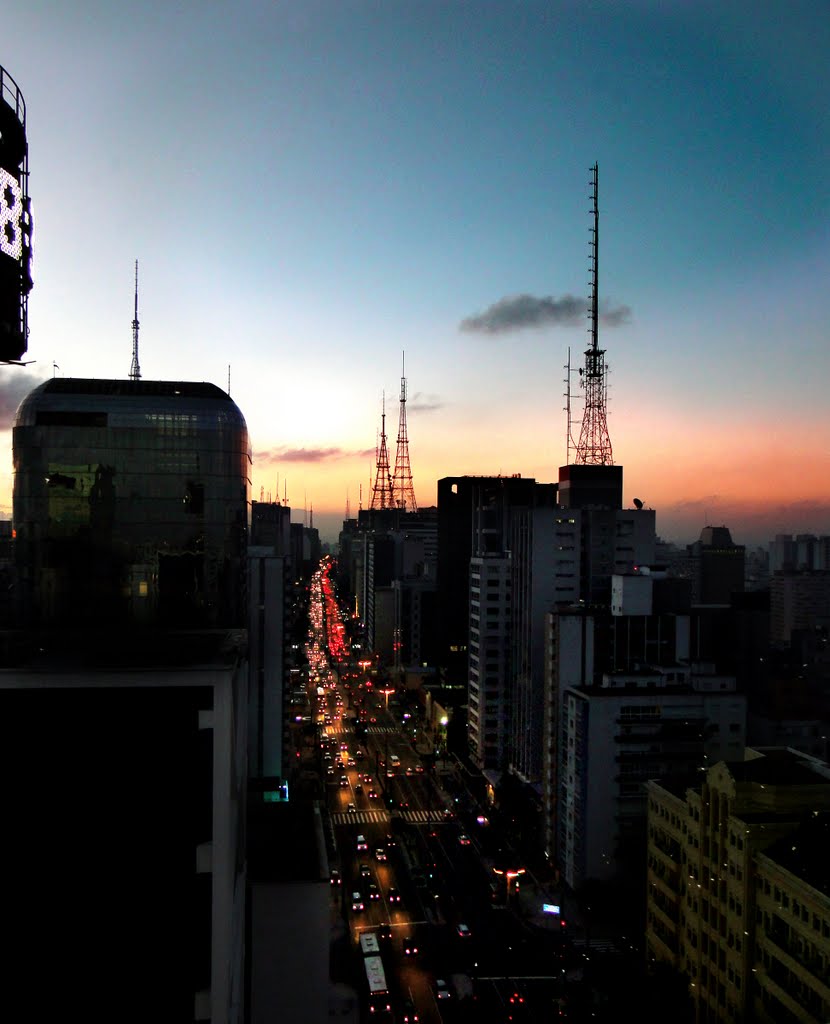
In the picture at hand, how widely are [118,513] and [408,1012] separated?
1386 centimetres

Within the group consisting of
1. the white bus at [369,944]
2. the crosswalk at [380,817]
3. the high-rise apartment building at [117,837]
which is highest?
the high-rise apartment building at [117,837]

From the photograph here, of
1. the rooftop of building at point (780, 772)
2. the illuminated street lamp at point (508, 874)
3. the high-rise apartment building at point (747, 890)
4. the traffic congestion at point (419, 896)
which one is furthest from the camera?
the illuminated street lamp at point (508, 874)

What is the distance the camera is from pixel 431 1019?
19.5 meters

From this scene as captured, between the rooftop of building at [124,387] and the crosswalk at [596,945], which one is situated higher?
the rooftop of building at [124,387]

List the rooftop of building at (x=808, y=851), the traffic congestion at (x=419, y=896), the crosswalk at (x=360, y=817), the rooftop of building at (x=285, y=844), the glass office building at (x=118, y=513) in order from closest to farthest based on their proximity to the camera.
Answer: the rooftop of building at (x=285, y=844) → the glass office building at (x=118, y=513) → the rooftop of building at (x=808, y=851) → the traffic congestion at (x=419, y=896) → the crosswalk at (x=360, y=817)

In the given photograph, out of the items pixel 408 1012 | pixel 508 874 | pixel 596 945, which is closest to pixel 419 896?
pixel 508 874

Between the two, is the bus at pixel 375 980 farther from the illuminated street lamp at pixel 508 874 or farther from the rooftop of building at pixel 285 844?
the rooftop of building at pixel 285 844

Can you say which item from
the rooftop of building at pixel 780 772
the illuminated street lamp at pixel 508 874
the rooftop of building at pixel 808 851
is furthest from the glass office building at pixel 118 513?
the illuminated street lamp at pixel 508 874

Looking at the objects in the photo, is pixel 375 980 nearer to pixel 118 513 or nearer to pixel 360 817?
pixel 118 513

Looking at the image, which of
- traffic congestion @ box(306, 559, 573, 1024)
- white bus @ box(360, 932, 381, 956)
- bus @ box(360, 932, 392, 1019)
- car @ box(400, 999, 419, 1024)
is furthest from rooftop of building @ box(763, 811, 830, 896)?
white bus @ box(360, 932, 381, 956)

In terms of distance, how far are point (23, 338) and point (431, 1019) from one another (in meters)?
18.9

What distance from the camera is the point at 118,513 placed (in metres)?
15.0

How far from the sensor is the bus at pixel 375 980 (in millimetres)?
19797

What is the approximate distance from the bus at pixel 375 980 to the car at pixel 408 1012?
0.33 metres
